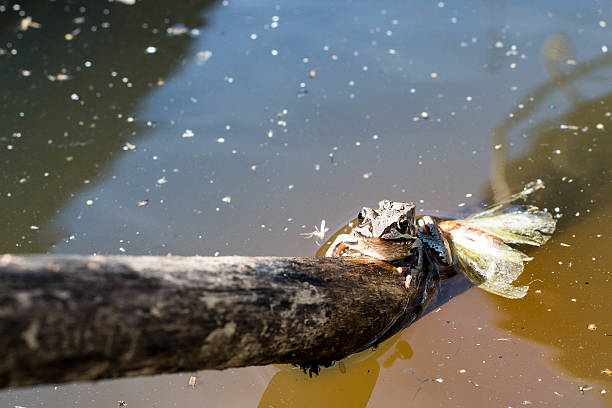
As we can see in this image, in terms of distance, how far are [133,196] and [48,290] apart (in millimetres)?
2730

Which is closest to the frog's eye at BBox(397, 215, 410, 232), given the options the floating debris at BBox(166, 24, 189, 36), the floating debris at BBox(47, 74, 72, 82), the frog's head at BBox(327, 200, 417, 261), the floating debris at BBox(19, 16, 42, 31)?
the frog's head at BBox(327, 200, 417, 261)

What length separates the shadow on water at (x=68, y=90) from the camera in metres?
4.57

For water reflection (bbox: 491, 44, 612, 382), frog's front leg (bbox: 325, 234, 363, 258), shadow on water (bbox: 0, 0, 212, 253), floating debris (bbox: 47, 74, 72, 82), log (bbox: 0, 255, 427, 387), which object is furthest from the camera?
floating debris (bbox: 47, 74, 72, 82)

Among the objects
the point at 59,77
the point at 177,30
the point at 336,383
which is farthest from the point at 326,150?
the point at 59,77

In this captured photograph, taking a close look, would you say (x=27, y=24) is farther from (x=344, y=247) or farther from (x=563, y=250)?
(x=563, y=250)

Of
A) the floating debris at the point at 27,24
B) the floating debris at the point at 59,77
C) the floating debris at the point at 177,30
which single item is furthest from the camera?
the floating debris at the point at 27,24

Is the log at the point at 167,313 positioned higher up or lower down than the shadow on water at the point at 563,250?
higher up

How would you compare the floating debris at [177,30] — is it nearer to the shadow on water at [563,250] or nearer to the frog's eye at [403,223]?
the shadow on water at [563,250]

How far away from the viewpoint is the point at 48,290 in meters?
1.82

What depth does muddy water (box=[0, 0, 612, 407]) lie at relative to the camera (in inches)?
126

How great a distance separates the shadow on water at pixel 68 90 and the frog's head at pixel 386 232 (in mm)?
2364

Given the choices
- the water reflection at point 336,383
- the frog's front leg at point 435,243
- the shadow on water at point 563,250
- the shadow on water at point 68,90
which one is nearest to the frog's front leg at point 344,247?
the shadow on water at point 563,250

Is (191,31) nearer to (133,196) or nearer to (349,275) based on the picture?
(133,196)

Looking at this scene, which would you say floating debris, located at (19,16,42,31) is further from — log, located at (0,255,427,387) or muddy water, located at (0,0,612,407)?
log, located at (0,255,427,387)
